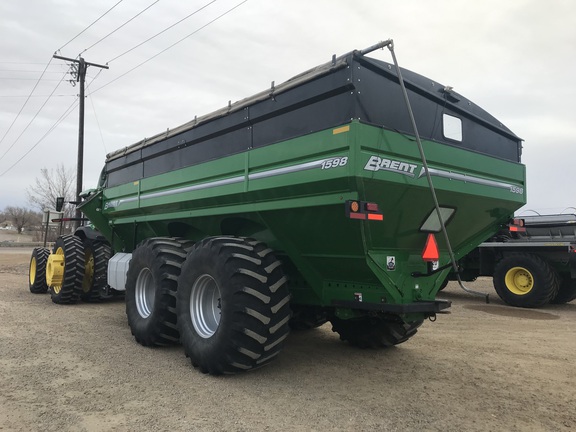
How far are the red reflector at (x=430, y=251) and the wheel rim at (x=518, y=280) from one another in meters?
7.14

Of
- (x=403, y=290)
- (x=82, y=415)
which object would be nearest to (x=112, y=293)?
(x=82, y=415)

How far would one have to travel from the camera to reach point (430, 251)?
14.8 feet

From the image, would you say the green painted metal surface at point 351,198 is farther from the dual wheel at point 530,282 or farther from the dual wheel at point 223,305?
the dual wheel at point 530,282

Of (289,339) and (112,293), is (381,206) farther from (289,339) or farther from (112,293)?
(112,293)

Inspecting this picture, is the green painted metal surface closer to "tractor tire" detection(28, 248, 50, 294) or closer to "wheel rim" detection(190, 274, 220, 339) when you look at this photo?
"wheel rim" detection(190, 274, 220, 339)

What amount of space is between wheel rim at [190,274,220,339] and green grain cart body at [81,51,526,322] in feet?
2.36

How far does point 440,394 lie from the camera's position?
4.27m

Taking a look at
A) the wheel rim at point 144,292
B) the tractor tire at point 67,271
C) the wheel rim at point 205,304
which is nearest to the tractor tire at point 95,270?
the tractor tire at point 67,271

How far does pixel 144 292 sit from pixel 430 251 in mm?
3826

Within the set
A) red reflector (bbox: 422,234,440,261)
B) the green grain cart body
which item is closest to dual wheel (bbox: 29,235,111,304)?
the green grain cart body

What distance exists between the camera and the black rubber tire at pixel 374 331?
555 centimetres

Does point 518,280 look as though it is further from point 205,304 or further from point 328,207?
point 328,207

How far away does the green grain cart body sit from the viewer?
394 centimetres

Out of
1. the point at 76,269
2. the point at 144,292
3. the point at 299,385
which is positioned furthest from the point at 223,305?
the point at 76,269
